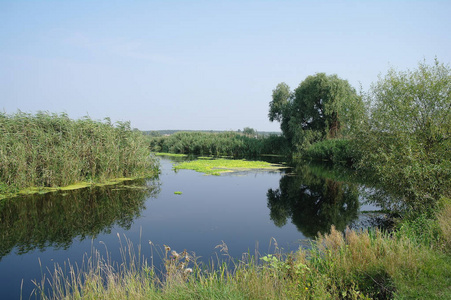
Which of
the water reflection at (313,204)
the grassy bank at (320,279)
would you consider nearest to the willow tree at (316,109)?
the water reflection at (313,204)

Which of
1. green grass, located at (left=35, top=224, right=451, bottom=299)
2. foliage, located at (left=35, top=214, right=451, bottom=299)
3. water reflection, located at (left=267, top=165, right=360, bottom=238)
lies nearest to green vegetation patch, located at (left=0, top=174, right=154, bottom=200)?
foliage, located at (left=35, top=214, right=451, bottom=299)

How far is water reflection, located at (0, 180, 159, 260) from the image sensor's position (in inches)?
358

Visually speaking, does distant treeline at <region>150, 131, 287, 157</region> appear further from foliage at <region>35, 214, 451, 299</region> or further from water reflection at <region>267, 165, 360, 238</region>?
foliage at <region>35, 214, 451, 299</region>

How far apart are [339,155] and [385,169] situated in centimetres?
2278

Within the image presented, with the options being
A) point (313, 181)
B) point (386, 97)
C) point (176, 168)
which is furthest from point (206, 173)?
point (386, 97)

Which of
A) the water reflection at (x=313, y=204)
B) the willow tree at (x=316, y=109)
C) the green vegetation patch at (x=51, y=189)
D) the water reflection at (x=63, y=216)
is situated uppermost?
the willow tree at (x=316, y=109)

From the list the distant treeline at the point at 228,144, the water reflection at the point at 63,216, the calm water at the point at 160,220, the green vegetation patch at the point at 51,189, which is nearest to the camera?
the calm water at the point at 160,220

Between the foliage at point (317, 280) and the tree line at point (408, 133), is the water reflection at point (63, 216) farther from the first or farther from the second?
the tree line at point (408, 133)

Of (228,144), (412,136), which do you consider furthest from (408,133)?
(228,144)

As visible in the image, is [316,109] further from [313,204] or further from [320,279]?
[320,279]

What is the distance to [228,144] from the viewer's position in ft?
149

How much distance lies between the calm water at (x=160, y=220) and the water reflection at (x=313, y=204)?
4cm

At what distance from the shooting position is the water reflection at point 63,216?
29.8ft

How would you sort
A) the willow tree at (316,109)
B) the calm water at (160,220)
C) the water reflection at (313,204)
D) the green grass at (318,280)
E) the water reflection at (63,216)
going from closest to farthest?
1. the green grass at (318,280)
2. the calm water at (160,220)
3. the water reflection at (63,216)
4. the water reflection at (313,204)
5. the willow tree at (316,109)
